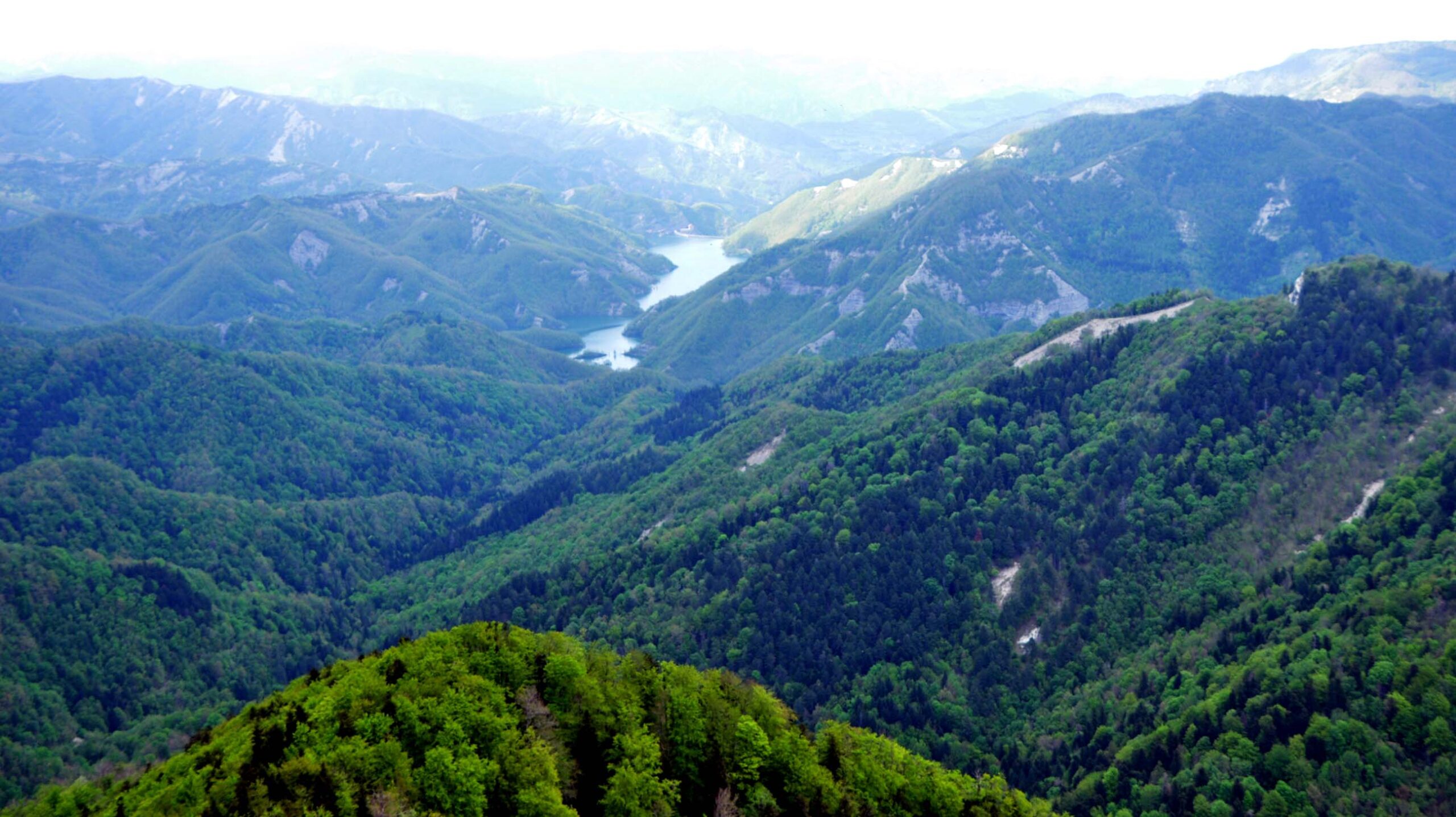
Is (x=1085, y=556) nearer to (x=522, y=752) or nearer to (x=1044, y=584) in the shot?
A: (x=1044, y=584)

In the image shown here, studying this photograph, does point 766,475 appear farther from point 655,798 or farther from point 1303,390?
point 655,798

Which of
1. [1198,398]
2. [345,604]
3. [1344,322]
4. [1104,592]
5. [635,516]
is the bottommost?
[345,604]

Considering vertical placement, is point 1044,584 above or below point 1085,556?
below

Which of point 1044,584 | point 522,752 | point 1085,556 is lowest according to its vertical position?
point 1044,584

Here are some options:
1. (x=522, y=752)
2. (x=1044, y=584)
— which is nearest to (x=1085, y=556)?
(x=1044, y=584)

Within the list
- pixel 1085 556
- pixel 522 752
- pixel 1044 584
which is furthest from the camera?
pixel 1085 556

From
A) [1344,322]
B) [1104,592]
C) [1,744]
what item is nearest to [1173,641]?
[1104,592]
